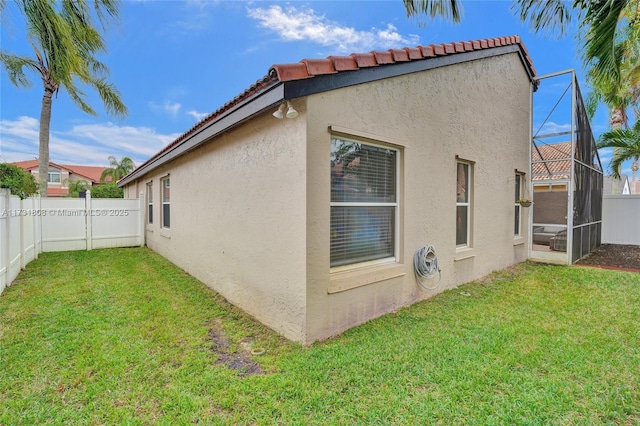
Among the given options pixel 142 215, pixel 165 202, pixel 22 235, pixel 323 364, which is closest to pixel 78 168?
pixel 142 215

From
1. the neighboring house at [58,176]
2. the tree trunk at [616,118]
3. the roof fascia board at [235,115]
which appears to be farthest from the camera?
the neighboring house at [58,176]

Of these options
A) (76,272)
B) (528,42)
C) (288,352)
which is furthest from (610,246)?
(76,272)

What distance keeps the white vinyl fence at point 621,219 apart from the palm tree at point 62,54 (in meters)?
21.3

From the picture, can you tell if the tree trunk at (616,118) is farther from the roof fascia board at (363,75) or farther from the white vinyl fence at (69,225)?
the white vinyl fence at (69,225)

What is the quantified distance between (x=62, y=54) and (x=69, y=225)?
5.92m

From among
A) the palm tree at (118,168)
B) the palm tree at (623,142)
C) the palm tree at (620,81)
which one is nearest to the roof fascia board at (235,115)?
the palm tree at (620,81)

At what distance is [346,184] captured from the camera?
14.3 ft

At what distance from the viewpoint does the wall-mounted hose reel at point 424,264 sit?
17.3 feet

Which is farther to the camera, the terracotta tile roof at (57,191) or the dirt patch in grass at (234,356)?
the terracotta tile roof at (57,191)

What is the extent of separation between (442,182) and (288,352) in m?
4.29

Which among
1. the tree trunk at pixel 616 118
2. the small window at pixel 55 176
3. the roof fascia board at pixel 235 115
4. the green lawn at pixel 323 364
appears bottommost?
the green lawn at pixel 323 364

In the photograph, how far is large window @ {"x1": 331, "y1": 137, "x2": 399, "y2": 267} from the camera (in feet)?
14.1

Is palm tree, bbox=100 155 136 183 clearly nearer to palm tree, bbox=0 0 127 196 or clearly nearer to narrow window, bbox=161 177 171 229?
palm tree, bbox=0 0 127 196

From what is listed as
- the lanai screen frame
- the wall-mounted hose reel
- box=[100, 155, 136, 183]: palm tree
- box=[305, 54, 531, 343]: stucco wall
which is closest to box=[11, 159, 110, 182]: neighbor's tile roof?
box=[100, 155, 136, 183]: palm tree
